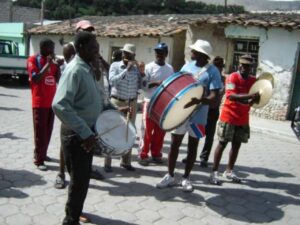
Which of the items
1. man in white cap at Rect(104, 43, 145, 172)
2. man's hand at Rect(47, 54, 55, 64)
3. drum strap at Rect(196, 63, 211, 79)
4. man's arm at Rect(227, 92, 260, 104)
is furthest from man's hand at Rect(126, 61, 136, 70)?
man's arm at Rect(227, 92, 260, 104)

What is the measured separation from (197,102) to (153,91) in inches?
65.2

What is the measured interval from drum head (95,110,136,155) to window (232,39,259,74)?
9753 mm

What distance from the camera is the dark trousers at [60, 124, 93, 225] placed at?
3555 millimetres

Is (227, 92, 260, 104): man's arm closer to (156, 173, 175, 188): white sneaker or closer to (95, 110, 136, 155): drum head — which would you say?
(156, 173, 175, 188): white sneaker

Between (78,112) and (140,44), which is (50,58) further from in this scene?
(140,44)

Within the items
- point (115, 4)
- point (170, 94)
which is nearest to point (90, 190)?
point (170, 94)

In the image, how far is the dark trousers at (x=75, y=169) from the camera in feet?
11.7

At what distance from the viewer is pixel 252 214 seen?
466 cm

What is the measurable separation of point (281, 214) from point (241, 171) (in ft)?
5.47

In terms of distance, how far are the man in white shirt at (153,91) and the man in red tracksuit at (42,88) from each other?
4.54 ft

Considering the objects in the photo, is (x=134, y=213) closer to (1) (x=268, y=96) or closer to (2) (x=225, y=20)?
(1) (x=268, y=96)

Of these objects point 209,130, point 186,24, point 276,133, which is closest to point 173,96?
point 209,130

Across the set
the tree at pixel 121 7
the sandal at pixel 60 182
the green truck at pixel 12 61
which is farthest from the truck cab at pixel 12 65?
the tree at pixel 121 7

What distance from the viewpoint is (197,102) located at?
14.8 ft
